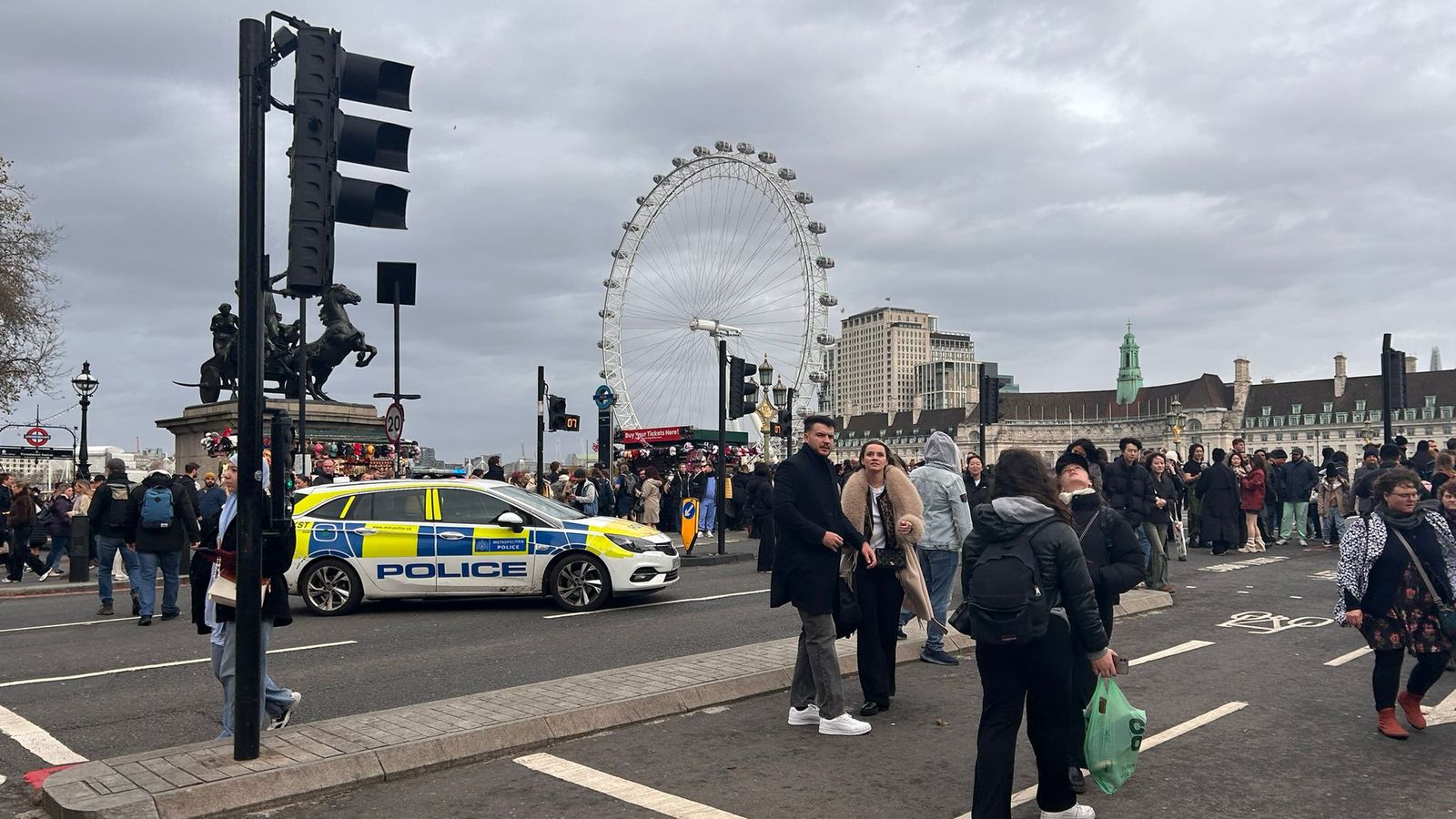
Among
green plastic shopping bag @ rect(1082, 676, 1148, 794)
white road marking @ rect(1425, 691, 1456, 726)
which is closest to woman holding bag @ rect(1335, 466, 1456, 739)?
white road marking @ rect(1425, 691, 1456, 726)

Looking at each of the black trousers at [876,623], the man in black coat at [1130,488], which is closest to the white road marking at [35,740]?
the black trousers at [876,623]

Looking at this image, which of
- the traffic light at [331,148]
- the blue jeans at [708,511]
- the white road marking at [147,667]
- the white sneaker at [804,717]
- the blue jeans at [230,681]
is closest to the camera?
the traffic light at [331,148]

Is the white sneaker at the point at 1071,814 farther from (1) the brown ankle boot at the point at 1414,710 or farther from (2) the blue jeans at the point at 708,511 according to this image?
(2) the blue jeans at the point at 708,511

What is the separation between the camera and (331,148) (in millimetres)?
6281

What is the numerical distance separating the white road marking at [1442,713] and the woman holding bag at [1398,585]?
0.52 m

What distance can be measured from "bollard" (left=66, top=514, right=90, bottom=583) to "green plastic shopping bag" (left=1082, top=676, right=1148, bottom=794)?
18.9 m

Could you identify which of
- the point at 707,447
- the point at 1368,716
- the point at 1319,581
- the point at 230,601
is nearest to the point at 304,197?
the point at 230,601

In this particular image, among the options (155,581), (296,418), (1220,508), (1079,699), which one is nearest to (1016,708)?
(1079,699)

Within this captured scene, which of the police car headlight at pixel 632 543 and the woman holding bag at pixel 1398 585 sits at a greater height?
the woman holding bag at pixel 1398 585

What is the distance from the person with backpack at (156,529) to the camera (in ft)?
Result: 43.7

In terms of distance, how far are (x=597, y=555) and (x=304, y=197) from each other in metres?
7.95

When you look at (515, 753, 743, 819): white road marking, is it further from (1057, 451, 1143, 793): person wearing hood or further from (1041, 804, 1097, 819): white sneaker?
(1057, 451, 1143, 793): person wearing hood

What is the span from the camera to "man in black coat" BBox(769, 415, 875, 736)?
7.04 meters

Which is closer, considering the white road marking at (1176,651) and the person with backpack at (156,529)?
the white road marking at (1176,651)
